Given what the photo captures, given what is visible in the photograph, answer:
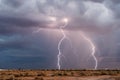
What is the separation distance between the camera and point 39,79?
59094mm

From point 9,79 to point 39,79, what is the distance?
6508 millimetres

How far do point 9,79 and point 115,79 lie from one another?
2233cm

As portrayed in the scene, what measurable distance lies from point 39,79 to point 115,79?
51.9ft

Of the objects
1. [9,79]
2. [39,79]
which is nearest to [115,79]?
[39,79]

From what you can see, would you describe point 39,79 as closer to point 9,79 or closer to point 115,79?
point 9,79

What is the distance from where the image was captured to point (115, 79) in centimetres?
5697

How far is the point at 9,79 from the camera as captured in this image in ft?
196
